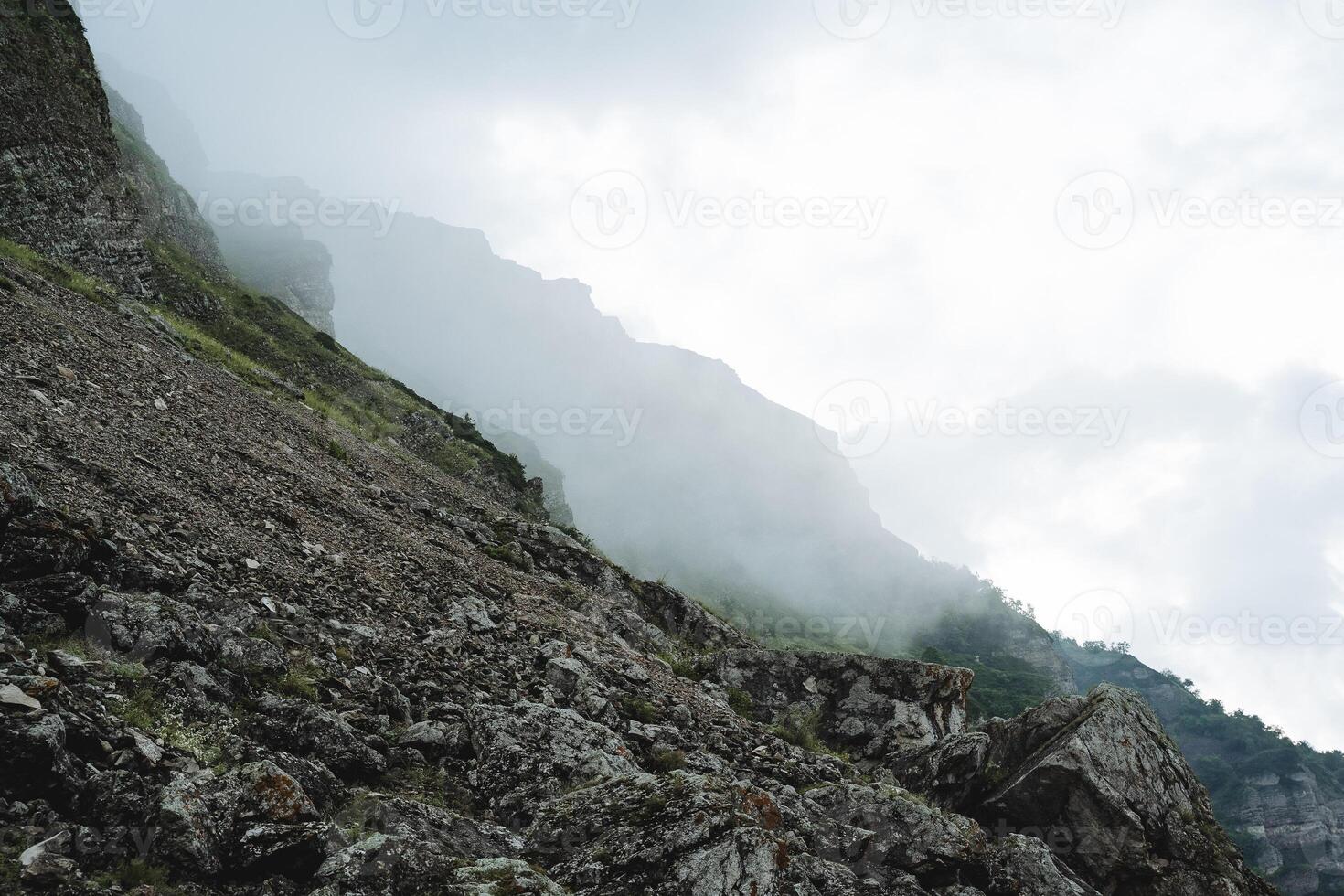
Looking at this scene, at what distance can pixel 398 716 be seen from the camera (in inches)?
345

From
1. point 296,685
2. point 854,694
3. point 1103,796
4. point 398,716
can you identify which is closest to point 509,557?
point 398,716

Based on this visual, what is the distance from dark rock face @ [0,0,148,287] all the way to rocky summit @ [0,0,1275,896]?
726 centimetres

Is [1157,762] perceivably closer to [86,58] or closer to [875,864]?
[875,864]

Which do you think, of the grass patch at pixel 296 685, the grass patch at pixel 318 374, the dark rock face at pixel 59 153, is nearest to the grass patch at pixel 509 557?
the grass patch at pixel 296 685

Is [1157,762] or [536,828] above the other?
[1157,762]

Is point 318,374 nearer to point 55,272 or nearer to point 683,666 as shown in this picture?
point 55,272

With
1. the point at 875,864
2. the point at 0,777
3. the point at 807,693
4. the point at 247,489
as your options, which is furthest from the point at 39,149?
the point at 875,864

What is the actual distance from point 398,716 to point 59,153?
3578cm

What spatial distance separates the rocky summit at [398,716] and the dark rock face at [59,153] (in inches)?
286

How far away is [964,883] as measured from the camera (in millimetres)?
8984

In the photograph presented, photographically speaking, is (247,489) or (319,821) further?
(247,489)

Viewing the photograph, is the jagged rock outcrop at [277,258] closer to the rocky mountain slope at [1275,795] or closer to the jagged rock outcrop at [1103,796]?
the jagged rock outcrop at [1103,796]

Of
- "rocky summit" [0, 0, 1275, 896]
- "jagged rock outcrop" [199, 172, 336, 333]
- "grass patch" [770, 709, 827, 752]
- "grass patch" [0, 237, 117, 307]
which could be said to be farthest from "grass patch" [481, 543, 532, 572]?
"jagged rock outcrop" [199, 172, 336, 333]

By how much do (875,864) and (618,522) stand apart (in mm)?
192573
